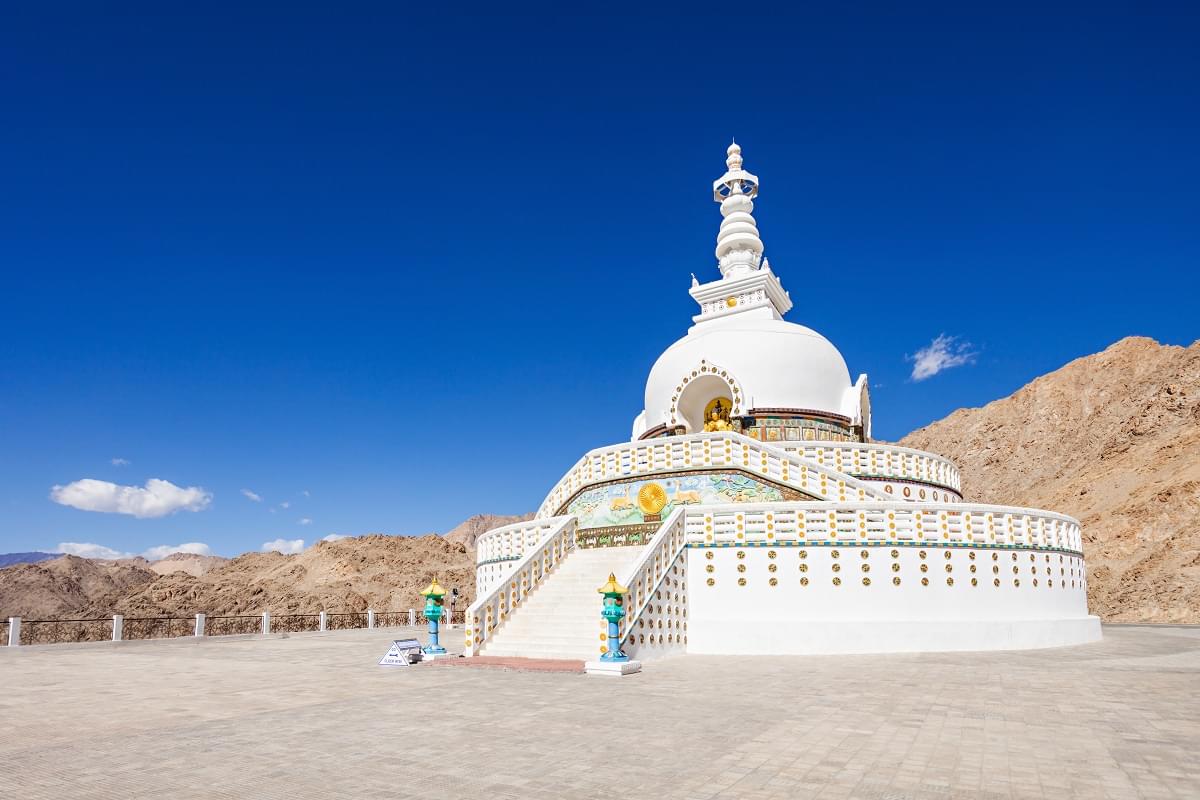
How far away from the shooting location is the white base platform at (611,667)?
1404 centimetres

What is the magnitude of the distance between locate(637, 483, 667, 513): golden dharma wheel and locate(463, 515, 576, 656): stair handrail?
1971 millimetres

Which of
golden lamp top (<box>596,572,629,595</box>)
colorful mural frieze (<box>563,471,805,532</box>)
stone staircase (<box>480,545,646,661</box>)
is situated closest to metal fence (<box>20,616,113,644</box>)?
colorful mural frieze (<box>563,471,805,532</box>)

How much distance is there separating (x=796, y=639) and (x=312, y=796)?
12999 millimetres

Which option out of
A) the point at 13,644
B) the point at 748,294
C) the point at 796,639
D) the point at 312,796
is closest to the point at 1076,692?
the point at 796,639

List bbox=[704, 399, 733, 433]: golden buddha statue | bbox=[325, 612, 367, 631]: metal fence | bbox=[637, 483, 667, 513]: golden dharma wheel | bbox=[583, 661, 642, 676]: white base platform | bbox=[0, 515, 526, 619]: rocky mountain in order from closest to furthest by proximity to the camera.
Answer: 1. bbox=[583, 661, 642, 676]: white base platform
2. bbox=[637, 483, 667, 513]: golden dharma wheel
3. bbox=[704, 399, 733, 433]: golden buddha statue
4. bbox=[325, 612, 367, 631]: metal fence
5. bbox=[0, 515, 526, 619]: rocky mountain

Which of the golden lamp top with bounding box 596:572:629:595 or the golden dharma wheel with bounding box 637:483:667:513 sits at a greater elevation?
the golden dharma wheel with bounding box 637:483:667:513

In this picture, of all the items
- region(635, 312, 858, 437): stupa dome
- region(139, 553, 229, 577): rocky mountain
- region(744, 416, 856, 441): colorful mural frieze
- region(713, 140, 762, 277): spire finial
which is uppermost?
region(713, 140, 762, 277): spire finial

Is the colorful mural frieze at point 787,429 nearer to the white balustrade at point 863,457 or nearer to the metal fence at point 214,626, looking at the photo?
the white balustrade at point 863,457

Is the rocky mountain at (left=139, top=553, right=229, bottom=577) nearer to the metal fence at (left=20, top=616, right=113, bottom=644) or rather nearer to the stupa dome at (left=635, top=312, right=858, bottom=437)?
the metal fence at (left=20, top=616, right=113, bottom=644)

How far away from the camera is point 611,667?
46.1ft

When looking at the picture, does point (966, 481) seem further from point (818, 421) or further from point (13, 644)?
point (13, 644)

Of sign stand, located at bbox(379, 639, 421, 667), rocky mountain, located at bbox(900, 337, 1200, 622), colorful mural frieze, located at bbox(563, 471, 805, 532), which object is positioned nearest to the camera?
sign stand, located at bbox(379, 639, 421, 667)

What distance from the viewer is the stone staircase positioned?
16406mm

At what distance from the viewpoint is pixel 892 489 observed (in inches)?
960
